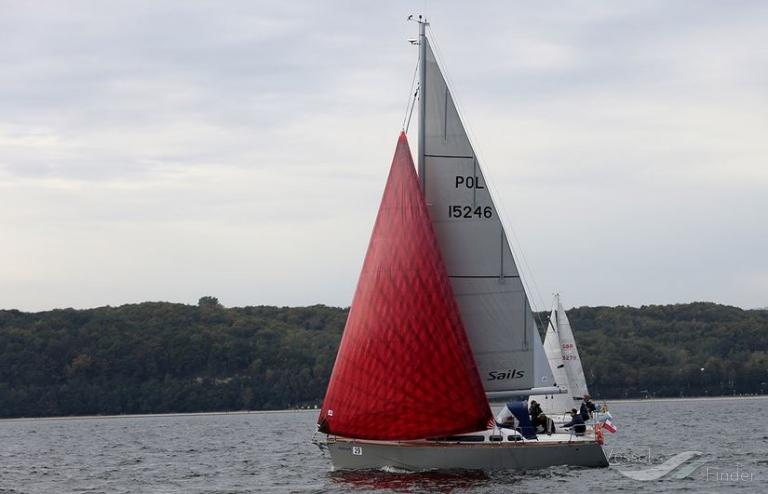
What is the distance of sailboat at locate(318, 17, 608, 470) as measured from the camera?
39.9 meters

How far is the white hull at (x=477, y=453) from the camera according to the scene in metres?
39.6

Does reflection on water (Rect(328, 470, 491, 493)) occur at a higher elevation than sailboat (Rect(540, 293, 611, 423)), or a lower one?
lower

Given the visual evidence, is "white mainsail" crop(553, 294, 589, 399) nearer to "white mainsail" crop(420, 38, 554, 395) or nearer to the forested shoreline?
"white mainsail" crop(420, 38, 554, 395)

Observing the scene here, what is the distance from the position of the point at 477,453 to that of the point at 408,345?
3809mm

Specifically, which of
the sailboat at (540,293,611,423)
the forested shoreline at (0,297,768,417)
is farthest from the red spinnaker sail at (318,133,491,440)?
the forested shoreline at (0,297,768,417)

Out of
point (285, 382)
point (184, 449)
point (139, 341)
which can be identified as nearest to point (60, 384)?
point (139, 341)

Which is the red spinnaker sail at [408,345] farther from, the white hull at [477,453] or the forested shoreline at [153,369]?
the forested shoreline at [153,369]

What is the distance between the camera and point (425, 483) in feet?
126

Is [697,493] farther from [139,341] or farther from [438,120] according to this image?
[139,341]

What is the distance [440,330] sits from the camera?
39.8m

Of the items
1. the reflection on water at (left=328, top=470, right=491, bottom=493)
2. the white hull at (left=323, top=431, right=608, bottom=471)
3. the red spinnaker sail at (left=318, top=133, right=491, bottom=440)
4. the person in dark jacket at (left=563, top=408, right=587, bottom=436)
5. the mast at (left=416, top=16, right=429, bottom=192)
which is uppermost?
the mast at (left=416, top=16, right=429, bottom=192)

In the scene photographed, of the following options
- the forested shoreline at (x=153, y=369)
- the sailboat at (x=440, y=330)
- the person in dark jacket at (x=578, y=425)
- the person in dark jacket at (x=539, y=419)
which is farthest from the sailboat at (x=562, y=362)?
the forested shoreline at (x=153, y=369)

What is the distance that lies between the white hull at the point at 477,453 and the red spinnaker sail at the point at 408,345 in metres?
0.42

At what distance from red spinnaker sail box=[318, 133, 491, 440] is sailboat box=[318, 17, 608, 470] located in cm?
3
